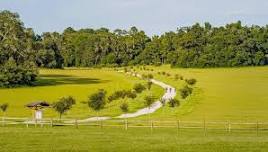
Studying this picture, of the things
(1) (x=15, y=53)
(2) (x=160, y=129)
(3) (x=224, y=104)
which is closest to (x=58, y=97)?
(3) (x=224, y=104)

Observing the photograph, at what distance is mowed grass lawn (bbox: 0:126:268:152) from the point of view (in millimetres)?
34812

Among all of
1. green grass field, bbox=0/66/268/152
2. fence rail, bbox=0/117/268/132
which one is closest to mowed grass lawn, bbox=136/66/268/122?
green grass field, bbox=0/66/268/152

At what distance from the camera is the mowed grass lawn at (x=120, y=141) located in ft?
114

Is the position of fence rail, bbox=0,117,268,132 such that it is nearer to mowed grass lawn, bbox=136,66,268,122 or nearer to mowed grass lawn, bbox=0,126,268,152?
mowed grass lawn, bbox=0,126,268,152

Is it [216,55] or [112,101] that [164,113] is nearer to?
[112,101]

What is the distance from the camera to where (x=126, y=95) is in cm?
9012

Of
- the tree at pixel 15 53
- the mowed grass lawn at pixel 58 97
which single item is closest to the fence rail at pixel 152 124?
the mowed grass lawn at pixel 58 97

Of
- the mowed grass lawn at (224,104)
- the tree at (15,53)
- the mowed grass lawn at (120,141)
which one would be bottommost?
the mowed grass lawn at (224,104)

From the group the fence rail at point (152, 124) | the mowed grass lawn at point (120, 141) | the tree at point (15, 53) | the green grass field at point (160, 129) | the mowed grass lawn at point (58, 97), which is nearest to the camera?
the mowed grass lawn at point (120, 141)

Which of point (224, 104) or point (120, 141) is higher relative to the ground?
point (120, 141)

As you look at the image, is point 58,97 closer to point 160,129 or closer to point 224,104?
point 224,104

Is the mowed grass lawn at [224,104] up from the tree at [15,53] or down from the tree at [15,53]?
down

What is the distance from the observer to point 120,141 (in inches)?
1551

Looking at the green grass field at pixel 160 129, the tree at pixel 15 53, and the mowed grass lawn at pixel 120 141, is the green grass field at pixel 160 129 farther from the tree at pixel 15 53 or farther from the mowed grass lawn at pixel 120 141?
the tree at pixel 15 53
